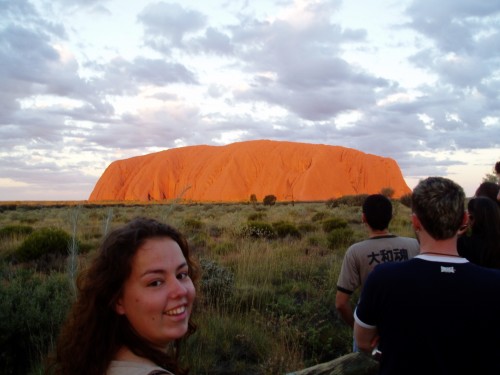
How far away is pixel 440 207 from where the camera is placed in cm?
221

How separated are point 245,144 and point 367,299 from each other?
98.7 meters

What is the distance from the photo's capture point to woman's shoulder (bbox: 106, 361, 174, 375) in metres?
1.39

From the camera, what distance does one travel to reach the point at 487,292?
6.88ft

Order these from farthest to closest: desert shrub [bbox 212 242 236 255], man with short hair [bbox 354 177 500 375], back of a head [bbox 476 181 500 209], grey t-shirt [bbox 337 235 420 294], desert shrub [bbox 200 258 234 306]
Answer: desert shrub [bbox 212 242 236 255]
desert shrub [bbox 200 258 234 306]
back of a head [bbox 476 181 500 209]
grey t-shirt [bbox 337 235 420 294]
man with short hair [bbox 354 177 500 375]

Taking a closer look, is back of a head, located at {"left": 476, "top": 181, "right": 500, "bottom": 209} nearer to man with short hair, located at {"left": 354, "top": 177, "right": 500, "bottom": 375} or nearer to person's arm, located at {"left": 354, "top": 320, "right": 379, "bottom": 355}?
man with short hair, located at {"left": 354, "top": 177, "right": 500, "bottom": 375}

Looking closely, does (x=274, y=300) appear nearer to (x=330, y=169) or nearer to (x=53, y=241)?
(x=53, y=241)

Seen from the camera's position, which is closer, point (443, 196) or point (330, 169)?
point (443, 196)

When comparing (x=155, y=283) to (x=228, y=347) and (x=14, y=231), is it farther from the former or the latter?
(x=14, y=231)

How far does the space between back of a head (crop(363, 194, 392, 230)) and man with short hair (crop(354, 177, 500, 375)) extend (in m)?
1.47

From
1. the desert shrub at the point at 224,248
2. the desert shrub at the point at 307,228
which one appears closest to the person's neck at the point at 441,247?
the desert shrub at the point at 224,248

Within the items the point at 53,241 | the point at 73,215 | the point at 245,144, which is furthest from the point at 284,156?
the point at 73,215

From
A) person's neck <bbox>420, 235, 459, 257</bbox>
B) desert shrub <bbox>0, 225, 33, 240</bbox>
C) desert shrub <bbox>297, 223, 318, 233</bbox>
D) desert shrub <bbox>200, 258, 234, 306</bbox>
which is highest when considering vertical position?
person's neck <bbox>420, 235, 459, 257</bbox>

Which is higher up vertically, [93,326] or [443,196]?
[443,196]

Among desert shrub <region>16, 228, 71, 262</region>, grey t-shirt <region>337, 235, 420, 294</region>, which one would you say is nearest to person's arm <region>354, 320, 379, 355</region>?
grey t-shirt <region>337, 235, 420, 294</region>
